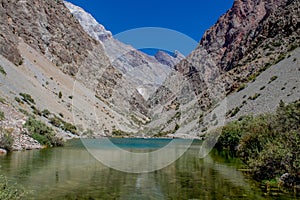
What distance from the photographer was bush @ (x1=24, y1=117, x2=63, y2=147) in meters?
40.8

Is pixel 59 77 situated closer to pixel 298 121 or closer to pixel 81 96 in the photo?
pixel 81 96

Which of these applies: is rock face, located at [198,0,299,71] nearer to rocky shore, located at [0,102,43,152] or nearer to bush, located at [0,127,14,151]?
rocky shore, located at [0,102,43,152]

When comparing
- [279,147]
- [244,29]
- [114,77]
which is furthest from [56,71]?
[244,29]

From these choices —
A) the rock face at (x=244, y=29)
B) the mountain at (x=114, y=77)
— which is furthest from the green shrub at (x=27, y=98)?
the rock face at (x=244, y=29)

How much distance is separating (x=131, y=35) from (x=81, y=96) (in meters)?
67.8

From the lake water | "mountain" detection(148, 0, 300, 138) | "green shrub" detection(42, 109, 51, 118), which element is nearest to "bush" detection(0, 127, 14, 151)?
the lake water

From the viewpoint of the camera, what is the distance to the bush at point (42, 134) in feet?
134

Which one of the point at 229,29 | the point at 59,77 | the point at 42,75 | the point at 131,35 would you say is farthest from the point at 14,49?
the point at 229,29

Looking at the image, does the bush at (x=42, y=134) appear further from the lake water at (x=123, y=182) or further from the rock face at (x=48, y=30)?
the rock face at (x=48, y=30)

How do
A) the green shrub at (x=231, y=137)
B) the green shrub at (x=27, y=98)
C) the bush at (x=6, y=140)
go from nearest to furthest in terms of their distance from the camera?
the bush at (x=6, y=140), the green shrub at (x=231, y=137), the green shrub at (x=27, y=98)

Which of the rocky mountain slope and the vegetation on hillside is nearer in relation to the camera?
the vegetation on hillside

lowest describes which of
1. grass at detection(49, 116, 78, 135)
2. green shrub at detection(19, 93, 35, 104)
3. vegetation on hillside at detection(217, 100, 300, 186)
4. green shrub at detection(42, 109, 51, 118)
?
vegetation on hillside at detection(217, 100, 300, 186)

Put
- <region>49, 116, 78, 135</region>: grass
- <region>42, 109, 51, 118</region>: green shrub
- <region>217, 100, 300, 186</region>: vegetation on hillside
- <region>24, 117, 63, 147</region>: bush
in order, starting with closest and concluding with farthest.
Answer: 1. <region>217, 100, 300, 186</region>: vegetation on hillside
2. <region>24, 117, 63, 147</region>: bush
3. <region>49, 116, 78, 135</region>: grass
4. <region>42, 109, 51, 118</region>: green shrub

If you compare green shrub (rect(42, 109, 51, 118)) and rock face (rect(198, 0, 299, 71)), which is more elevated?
rock face (rect(198, 0, 299, 71))
